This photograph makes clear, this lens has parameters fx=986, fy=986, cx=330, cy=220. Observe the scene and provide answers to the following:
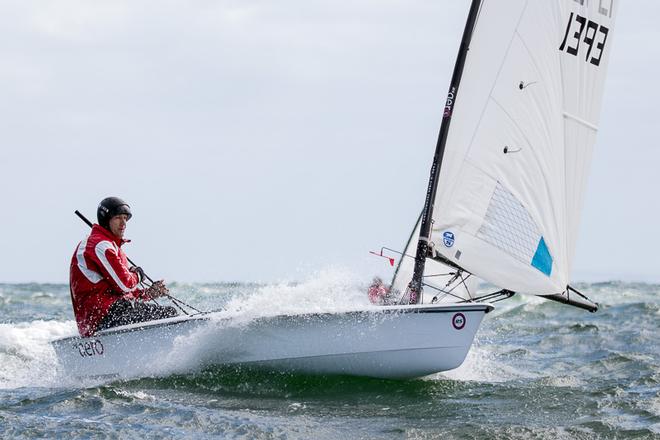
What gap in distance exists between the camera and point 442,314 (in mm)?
6910

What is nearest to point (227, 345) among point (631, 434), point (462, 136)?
point (462, 136)

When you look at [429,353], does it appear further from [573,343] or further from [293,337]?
[573,343]

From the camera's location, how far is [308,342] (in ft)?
23.3

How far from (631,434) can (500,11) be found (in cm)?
335

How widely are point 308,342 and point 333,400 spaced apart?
462mm

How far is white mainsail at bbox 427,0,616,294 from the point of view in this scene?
7629 mm

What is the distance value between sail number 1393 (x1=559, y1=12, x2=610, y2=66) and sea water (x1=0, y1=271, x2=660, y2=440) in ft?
8.33

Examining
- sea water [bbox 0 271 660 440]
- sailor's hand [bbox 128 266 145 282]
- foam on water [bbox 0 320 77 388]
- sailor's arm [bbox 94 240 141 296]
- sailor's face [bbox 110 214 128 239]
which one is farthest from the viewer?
foam on water [bbox 0 320 77 388]

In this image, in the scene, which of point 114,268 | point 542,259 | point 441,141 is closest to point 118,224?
point 114,268

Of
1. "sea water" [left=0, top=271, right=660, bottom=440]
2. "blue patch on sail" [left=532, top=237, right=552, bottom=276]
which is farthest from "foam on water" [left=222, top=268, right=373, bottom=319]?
"blue patch on sail" [left=532, top=237, right=552, bottom=276]

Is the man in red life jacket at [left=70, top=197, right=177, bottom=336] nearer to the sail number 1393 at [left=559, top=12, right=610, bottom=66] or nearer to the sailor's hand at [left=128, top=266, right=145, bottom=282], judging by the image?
the sailor's hand at [left=128, top=266, right=145, bottom=282]

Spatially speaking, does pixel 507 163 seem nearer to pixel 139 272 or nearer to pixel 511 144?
pixel 511 144

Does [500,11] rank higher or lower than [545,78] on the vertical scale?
higher

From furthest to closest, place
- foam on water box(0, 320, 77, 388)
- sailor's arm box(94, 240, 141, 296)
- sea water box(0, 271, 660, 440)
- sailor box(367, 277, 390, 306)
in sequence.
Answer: sailor box(367, 277, 390, 306)
foam on water box(0, 320, 77, 388)
sailor's arm box(94, 240, 141, 296)
sea water box(0, 271, 660, 440)
